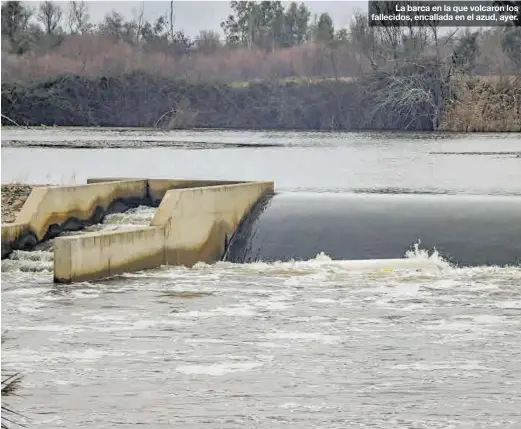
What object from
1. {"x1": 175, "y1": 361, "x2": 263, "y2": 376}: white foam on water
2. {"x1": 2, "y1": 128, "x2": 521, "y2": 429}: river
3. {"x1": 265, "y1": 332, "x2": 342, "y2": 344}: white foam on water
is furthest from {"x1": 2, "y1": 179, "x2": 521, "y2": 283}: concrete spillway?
{"x1": 175, "y1": 361, "x2": 263, "y2": 376}: white foam on water

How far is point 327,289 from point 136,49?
60956 mm

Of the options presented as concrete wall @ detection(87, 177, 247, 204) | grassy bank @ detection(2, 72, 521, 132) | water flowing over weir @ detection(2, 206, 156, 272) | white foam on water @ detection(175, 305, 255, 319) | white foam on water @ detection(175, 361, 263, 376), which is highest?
grassy bank @ detection(2, 72, 521, 132)

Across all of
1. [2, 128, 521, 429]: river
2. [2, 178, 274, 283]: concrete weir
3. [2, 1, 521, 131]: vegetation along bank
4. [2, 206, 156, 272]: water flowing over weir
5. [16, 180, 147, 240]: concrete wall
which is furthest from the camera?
[2, 1, 521, 131]: vegetation along bank

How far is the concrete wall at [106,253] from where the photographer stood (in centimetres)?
1446

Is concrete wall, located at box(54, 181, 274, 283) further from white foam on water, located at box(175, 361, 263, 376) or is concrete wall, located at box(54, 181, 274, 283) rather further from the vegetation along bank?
the vegetation along bank

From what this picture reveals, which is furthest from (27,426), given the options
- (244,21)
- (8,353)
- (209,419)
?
(244,21)

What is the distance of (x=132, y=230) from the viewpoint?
15453 millimetres

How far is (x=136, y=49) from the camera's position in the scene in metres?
74.1

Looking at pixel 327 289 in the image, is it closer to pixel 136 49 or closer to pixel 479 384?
pixel 479 384

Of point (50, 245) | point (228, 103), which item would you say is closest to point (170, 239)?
point (50, 245)

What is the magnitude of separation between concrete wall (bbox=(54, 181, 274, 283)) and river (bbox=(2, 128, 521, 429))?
0.24 meters

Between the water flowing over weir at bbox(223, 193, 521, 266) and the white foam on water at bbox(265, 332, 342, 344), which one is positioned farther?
the water flowing over weir at bbox(223, 193, 521, 266)

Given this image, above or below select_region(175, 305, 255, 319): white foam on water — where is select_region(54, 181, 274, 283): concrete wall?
above

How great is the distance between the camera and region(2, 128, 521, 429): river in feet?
29.8
